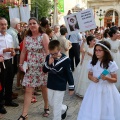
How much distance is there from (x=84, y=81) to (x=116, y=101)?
7.05ft

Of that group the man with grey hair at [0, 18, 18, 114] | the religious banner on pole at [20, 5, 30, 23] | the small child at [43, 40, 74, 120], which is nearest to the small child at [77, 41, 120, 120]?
the small child at [43, 40, 74, 120]

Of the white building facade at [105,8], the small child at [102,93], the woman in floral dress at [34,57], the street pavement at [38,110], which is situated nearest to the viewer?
the small child at [102,93]

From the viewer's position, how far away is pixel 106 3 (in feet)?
161

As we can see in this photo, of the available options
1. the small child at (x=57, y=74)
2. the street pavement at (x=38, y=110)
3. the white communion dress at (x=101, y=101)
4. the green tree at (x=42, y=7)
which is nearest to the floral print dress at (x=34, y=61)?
the small child at (x=57, y=74)

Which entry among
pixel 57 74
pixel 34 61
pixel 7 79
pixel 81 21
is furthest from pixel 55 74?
pixel 81 21

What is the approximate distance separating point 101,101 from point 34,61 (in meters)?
1.28

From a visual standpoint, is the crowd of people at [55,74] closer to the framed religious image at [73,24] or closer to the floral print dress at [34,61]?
the floral print dress at [34,61]

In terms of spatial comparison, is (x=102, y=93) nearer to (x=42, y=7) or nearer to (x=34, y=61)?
(x=34, y=61)

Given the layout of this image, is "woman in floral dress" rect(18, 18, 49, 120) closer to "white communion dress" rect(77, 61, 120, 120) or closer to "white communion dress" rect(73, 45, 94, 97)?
"white communion dress" rect(77, 61, 120, 120)

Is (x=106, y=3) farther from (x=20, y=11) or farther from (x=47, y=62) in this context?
(x=47, y=62)

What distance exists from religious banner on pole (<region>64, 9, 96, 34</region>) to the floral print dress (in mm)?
1631

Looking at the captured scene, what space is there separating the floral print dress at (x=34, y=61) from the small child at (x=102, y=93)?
91cm

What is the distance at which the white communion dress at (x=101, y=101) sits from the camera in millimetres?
3455

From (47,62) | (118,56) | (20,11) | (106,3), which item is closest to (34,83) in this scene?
(47,62)
